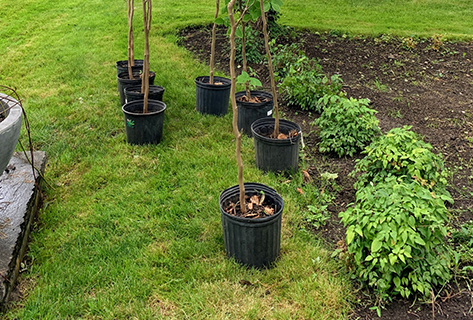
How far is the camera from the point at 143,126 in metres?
4.17

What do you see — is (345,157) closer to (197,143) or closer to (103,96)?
(197,143)

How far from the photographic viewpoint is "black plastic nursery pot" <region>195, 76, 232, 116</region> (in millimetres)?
4848

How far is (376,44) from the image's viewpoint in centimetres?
760

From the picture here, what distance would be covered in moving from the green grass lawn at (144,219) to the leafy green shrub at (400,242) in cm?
25

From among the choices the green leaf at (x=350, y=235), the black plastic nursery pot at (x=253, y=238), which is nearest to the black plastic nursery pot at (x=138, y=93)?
the black plastic nursery pot at (x=253, y=238)

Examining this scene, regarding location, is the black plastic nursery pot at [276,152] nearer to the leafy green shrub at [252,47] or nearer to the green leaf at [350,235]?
the green leaf at [350,235]

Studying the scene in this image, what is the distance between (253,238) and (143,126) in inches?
85.1

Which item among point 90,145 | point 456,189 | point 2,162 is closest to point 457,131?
point 456,189

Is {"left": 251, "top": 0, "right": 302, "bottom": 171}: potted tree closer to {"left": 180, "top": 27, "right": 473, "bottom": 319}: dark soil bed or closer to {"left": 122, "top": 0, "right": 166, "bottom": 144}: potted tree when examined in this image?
{"left": 180, "top": 27, "right": 473, "bottom": 319}: dark soil bed

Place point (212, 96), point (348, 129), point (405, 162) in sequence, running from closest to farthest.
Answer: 1. point (405, 162)
2. point (348, 129)
3. point (212, 96)

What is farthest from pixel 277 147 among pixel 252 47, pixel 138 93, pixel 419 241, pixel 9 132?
pixel 252 47

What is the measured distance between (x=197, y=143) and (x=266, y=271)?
2.06 m

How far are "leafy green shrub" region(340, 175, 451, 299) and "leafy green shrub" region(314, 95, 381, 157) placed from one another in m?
1.56

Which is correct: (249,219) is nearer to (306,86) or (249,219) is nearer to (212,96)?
(212,96)
